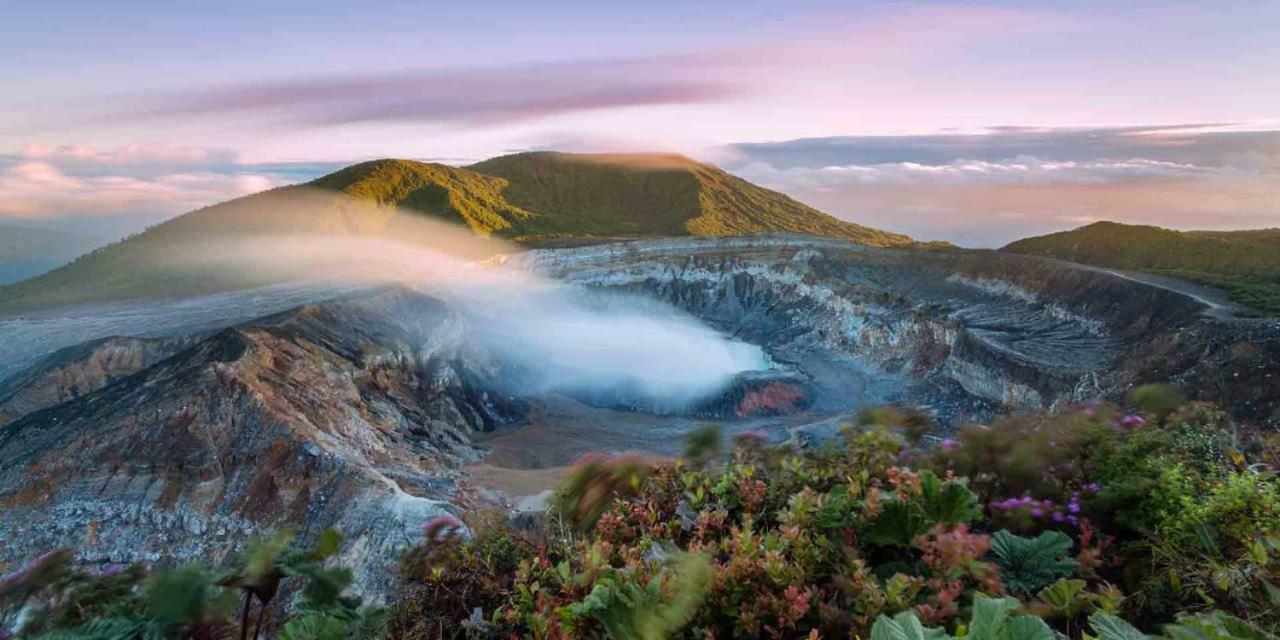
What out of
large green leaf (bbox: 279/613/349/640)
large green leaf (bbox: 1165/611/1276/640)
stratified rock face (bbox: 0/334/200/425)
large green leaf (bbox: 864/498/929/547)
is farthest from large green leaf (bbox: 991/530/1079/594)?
stratified rock face (bbox: 0/334/200/425)

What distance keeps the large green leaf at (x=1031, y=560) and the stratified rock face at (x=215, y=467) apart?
16.0m

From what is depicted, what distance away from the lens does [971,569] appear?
3.21 meters

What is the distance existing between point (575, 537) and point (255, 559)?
2.06 metres

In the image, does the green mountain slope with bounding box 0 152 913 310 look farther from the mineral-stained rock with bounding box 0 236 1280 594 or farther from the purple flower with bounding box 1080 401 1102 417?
the purple flower with bounding box 1080 401 1102 417

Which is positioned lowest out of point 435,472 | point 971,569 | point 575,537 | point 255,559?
point 435,472

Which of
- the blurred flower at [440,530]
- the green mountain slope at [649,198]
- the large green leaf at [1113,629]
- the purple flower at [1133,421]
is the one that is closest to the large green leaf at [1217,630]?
the large green leaf at [1113,629]

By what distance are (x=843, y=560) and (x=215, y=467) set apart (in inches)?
872

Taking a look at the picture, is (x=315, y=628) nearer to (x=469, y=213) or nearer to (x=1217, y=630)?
(x=1217, y=630)

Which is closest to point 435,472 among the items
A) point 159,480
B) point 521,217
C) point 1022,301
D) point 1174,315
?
point 159,480

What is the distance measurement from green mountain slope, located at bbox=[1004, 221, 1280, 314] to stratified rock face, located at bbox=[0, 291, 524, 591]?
1579 inches

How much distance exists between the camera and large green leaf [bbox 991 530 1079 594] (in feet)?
11.7

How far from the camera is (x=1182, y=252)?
53.9 m

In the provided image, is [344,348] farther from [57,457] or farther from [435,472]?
[57,457]

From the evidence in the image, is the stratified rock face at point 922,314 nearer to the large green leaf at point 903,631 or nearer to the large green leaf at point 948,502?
the large green leaf at point 948,502
